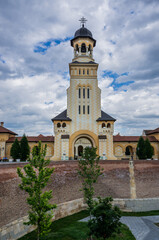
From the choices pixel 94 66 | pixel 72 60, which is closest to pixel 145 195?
pixel 94 66

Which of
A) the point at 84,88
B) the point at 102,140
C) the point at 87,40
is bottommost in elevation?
the point at 102,140

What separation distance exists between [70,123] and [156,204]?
18227 mm

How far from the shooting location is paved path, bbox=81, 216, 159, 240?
14961 millimetres

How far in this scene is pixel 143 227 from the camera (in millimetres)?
16766

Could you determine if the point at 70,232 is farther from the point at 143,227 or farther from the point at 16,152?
the point at 16,152

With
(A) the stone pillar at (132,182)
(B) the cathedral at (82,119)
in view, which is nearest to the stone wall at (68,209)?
(A) the stone pillar at (132,182)

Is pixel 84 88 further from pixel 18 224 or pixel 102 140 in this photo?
pixel 18 224

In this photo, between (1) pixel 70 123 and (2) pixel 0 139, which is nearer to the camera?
(1) pixel 70 123

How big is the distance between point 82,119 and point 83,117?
42 cm

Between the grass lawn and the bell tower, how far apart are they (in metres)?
14.3

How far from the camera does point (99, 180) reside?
22.8m

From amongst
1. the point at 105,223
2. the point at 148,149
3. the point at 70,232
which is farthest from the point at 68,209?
the point at 148,149

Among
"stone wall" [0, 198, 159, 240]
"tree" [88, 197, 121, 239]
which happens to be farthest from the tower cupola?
"tree" [88, 197, 121, 239]

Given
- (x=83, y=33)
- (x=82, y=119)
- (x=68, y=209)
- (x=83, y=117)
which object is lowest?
(x=68, y=209)
